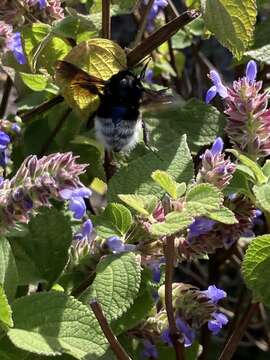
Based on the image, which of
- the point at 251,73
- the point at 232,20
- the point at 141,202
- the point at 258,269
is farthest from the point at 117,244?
the point at 232,20

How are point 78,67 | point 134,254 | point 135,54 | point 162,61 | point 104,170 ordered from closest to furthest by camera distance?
point 134,254 < point 78,67 < point 135,54 < point 104,170 < point 162,61

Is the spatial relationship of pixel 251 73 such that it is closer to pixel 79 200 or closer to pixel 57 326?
pixel 79 200

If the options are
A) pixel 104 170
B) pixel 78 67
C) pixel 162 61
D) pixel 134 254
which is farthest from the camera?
pixel 162 61

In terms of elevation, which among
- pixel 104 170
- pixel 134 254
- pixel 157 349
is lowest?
pixel 157 349

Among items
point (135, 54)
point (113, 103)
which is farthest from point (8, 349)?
point (135, 54)

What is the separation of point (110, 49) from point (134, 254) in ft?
1.77

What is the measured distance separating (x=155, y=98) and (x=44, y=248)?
0.36 metres

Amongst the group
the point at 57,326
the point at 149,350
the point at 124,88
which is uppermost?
the point at 124,88

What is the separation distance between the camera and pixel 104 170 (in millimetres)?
1884

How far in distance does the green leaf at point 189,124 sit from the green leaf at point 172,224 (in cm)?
64

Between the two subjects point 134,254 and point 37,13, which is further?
point 37,13

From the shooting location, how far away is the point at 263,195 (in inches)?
48.9

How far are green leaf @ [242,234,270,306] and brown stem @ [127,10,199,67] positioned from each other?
1.73 feet

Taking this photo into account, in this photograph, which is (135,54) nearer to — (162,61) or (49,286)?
(49,286)
